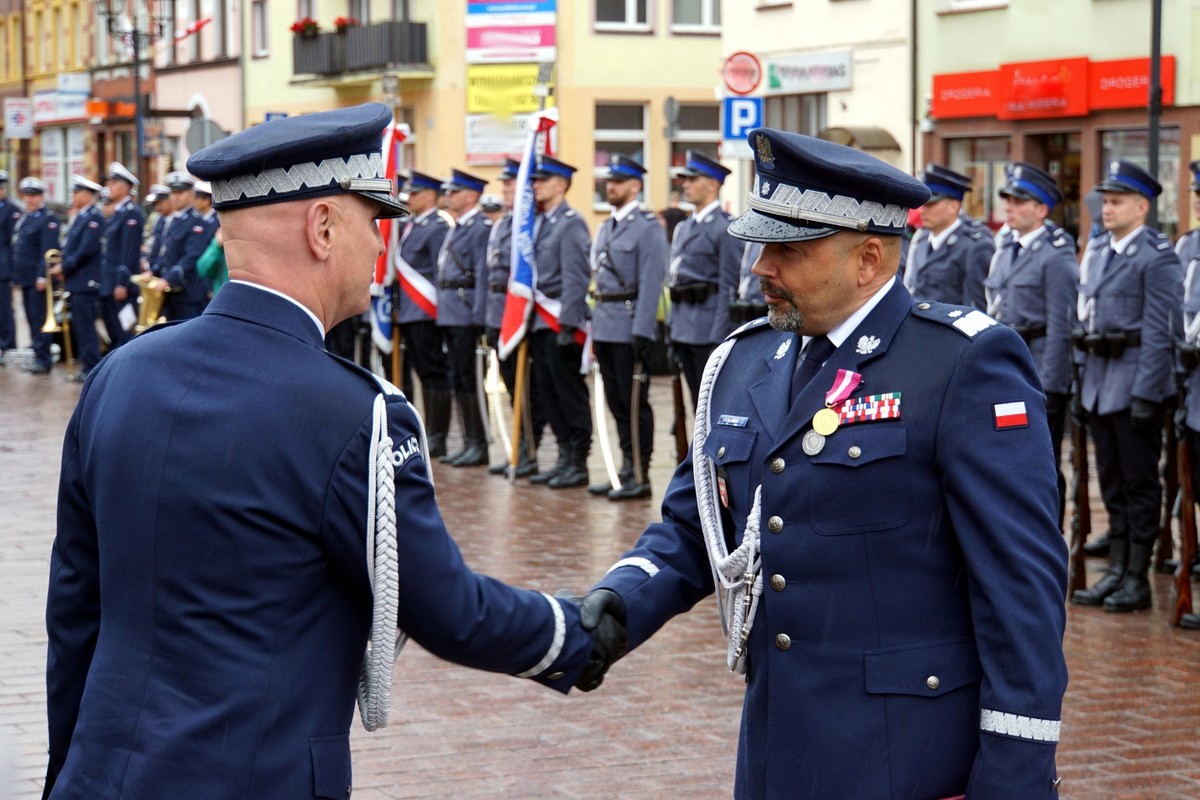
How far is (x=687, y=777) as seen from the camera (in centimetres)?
627

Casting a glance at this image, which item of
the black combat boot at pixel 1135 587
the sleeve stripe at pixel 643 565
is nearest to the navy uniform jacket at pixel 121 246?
the black combat boot at pixel 1135 587

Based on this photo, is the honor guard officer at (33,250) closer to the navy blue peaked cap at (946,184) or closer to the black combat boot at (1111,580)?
the navy blue peaked cap at (946,184)

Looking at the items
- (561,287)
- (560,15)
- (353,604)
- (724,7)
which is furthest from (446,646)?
(560,15)

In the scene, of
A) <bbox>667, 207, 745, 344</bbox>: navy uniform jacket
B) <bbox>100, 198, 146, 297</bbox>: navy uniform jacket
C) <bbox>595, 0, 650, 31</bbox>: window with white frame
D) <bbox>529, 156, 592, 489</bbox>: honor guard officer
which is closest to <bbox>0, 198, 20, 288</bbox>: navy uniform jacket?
<bbox>100, 198, 146, 297</bbox>: navy uniform jacket

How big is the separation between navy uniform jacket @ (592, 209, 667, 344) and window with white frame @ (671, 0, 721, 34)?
26.3 meters

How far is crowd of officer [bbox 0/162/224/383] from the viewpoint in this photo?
65.4 feet

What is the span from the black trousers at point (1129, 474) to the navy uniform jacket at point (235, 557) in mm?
6941

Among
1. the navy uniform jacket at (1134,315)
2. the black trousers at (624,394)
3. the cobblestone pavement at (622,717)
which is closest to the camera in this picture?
the cobblestone pavement at (622,717)

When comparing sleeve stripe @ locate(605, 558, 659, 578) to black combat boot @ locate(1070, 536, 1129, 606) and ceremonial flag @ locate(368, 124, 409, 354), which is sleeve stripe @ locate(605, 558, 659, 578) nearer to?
black combat boot @ locate(1070, 536, 1129, 606)

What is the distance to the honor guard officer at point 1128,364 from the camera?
9.38 m

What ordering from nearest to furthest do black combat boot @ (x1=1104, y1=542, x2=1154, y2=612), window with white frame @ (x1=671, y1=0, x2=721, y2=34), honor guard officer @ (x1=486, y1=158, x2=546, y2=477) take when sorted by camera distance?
black combat boot @ (x1=1104, y1=542, x2=1154, y2=612), honor guard officer @ (x1=486, y1=158, x2=546, y2=477), window with white frame @ (x1=671, y1=0, x2=721, y2=34)

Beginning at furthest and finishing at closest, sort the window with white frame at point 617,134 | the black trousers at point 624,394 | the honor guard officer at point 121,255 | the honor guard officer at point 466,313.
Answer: the window with white frame at point 617,134 < the honor guard officer at point 121,255 < the honor guard officer at point 466,313 < the black trousers at point 624,394

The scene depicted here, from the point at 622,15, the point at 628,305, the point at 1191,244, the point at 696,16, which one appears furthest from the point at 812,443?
the point at 696,16

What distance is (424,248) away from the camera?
16.0 metres
